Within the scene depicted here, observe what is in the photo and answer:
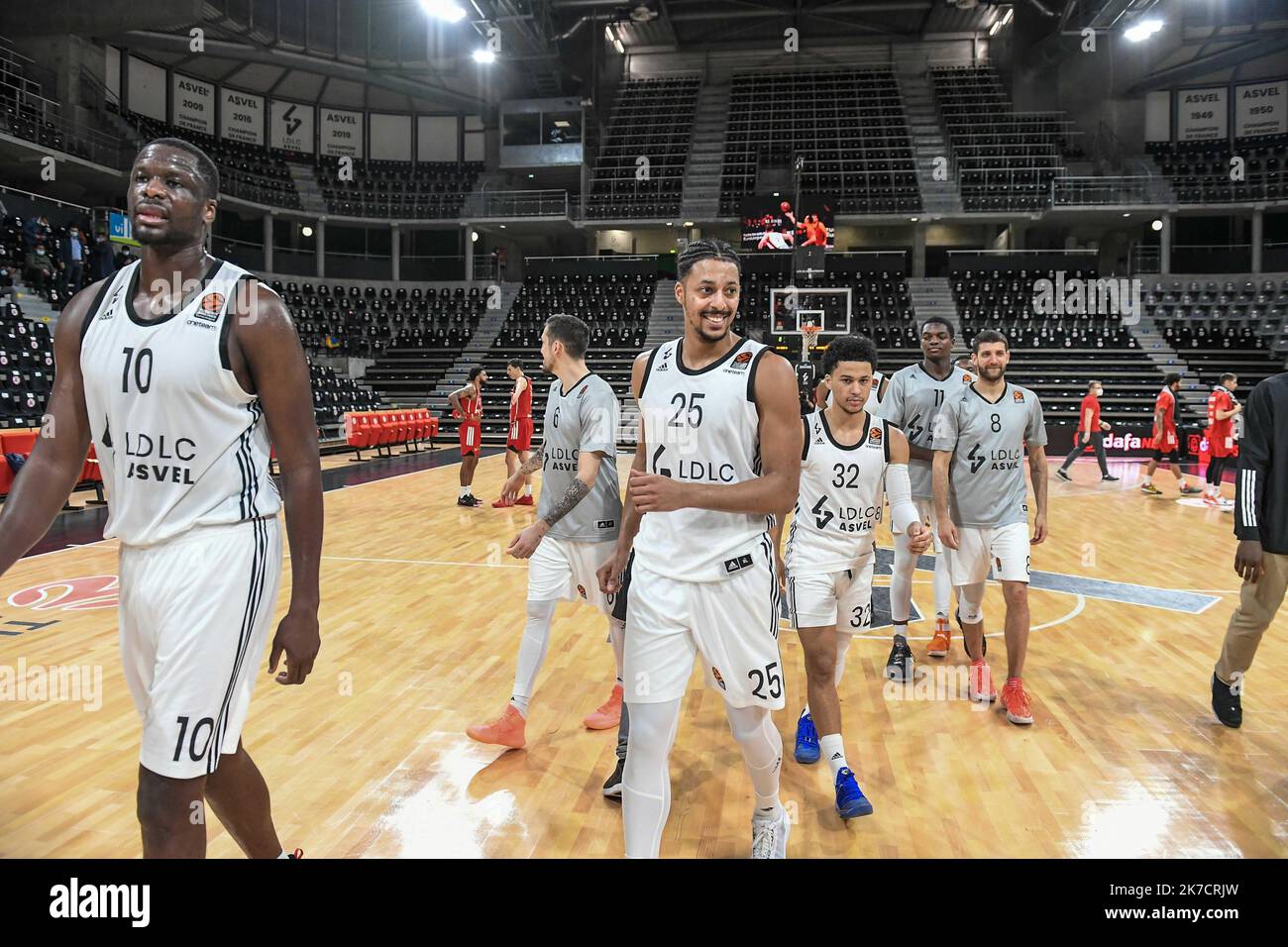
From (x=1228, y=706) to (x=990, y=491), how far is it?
4.63 feet

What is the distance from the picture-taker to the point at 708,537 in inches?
94.7

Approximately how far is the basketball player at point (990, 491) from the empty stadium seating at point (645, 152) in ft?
79.3

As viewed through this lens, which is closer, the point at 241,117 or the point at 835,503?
the point at 835,503

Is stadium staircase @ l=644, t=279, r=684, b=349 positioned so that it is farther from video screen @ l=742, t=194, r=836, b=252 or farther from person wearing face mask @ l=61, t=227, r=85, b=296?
person wearing face mask @ l=61, t=227, r=85, b=296

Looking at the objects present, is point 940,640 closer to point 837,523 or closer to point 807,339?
point 837,523

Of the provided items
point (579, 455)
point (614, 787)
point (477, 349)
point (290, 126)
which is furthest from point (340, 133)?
point (614, 787)

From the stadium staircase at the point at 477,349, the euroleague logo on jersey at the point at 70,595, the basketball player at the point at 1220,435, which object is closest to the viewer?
the euroleague logo on jersey at the point at 70,595

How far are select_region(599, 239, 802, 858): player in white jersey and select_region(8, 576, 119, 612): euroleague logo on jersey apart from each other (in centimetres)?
472

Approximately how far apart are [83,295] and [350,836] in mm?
1814

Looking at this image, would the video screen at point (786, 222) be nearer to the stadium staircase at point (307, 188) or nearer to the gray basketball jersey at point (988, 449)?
the stadium staircase at point (307, 188)

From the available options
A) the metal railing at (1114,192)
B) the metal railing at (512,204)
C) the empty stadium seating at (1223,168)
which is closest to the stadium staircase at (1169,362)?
the metal railing at (1114,192)

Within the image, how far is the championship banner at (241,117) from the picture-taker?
27094 mm

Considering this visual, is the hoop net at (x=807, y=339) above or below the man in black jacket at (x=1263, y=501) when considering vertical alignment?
above

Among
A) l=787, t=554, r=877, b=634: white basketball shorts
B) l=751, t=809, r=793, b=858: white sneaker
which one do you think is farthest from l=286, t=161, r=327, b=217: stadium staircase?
l=751, t=809, r=793, b=858: white sneaker
